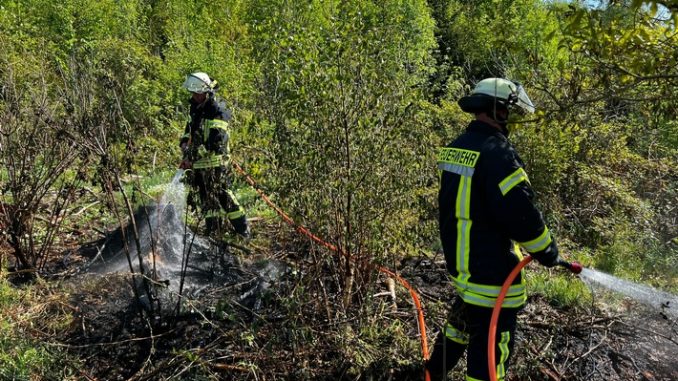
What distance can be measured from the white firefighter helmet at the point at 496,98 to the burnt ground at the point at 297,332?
1331mm

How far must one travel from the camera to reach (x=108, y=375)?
365 cm

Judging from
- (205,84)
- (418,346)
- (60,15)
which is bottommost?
(418,346)

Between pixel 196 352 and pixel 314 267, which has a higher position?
pixel 314 267

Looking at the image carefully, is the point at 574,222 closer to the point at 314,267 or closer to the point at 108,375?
the point at 314,267

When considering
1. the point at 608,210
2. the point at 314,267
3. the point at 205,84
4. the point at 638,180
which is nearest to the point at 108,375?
the point at 314,267

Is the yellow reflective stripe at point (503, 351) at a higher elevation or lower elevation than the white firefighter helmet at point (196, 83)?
lower

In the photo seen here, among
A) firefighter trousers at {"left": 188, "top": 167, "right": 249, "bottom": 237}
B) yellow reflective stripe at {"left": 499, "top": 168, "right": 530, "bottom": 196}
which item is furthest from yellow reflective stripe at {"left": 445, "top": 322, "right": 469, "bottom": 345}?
firefighter trousers at {"left": 188, "top": 167, "right": 249, "bottom": 237}

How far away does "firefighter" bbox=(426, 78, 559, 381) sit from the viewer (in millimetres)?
2824

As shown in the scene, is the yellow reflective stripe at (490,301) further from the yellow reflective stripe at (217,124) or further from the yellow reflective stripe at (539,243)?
the yellow reflective stripe at (217,124)

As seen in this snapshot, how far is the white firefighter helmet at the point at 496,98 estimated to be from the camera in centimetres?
300

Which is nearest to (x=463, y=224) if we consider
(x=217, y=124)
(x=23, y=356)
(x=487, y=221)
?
(x=487, y=221)

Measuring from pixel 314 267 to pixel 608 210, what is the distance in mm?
5486

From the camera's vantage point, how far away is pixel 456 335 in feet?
10.5

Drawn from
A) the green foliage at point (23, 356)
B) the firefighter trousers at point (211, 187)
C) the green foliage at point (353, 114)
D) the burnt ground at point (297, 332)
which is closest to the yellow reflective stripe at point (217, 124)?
the green foliage at point (353, 114)
